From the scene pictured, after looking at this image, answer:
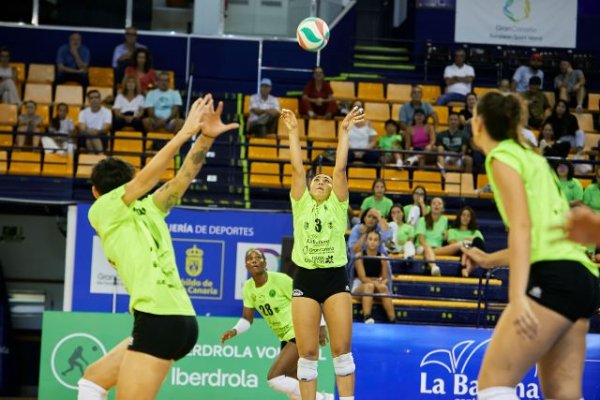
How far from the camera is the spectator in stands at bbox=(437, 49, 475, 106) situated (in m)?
19.2

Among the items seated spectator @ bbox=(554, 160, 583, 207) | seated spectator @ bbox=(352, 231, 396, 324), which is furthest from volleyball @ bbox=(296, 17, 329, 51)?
seated spectator @ bbox=(554, 160, 583, 207)

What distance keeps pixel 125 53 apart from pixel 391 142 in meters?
5.25

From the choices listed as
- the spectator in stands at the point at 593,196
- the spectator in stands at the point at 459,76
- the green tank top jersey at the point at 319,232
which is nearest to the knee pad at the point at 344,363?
the green tank top jersey at the point at 319,232

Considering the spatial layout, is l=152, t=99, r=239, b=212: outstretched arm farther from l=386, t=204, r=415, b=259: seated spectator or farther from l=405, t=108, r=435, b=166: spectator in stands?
l=405, t=108, r=435, b=166: spectator in stands

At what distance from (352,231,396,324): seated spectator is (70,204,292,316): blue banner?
162 centimetres

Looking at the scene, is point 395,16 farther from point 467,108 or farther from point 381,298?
point 381,298

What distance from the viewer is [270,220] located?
1501cm

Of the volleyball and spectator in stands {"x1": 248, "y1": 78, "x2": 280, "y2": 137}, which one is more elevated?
the volleyball

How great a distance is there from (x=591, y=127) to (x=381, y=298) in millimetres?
7153

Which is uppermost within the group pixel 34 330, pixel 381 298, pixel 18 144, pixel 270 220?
pixel 18 144

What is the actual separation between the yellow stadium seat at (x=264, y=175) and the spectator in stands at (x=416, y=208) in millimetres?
2178

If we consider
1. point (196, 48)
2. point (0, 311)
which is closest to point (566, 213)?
point (0, 311)

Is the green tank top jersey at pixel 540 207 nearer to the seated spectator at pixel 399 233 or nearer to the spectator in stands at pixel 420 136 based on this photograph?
the seated spectator at pixel 399 233

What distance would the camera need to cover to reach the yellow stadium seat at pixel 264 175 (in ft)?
53.5
